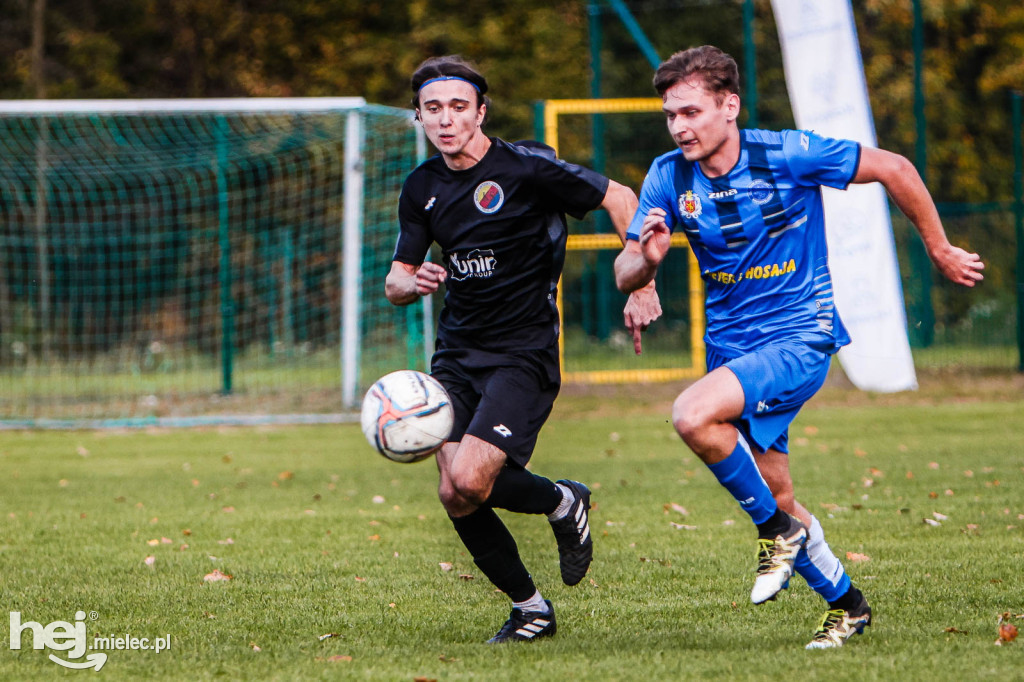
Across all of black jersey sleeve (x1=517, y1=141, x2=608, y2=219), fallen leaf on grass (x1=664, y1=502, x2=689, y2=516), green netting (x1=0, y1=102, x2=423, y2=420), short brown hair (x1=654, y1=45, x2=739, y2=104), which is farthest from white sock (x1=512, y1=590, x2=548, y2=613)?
green netting (x1=0, y1=102, x2=423, y2=420)

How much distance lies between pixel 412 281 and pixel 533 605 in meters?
1.33

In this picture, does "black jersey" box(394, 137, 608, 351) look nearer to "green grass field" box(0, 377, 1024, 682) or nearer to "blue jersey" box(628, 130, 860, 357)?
"blue jersey" box(628, 130, 860, 357)

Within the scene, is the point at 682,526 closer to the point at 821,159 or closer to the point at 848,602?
the point at 848,602

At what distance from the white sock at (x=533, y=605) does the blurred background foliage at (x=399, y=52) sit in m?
21.2

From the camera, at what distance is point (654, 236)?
13.5 feet

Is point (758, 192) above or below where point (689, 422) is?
above

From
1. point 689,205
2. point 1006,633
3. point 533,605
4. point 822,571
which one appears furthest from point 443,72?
point 1006,633

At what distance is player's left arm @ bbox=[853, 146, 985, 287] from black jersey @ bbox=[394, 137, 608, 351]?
1.02m

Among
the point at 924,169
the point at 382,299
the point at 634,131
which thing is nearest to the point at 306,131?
the point at 382,299

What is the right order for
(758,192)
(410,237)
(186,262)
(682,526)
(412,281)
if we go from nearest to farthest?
(758,192)
(412,281)
(410,237)
(682,526)
(186,262)

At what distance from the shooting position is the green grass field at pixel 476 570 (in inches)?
163

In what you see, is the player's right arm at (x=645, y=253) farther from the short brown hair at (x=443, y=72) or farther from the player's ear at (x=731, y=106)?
the short brown hair at (x=443, y=72)

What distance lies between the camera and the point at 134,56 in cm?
2697

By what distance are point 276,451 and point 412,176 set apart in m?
6.53
